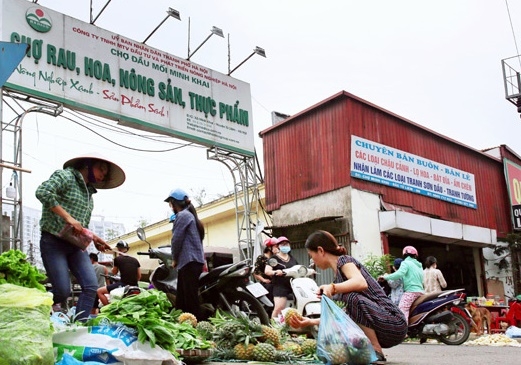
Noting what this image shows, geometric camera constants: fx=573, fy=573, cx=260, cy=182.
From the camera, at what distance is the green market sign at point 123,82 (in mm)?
11547

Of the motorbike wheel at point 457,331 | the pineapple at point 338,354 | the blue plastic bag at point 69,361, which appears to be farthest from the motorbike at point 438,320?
the blue plastic bag at point 69,361

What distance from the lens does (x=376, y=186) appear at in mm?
15805

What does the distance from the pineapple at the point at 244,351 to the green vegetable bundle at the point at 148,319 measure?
1.65 feet

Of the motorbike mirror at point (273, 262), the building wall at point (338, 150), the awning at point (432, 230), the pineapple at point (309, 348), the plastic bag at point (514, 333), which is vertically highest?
the building wall at point (338, 150)

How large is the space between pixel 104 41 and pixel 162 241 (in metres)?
15.3

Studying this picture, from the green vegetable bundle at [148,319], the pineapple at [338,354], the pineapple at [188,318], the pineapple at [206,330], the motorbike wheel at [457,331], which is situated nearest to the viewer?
the green vegetable bundle at [148,319]

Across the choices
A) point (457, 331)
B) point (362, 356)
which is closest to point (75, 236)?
point (362, 356)

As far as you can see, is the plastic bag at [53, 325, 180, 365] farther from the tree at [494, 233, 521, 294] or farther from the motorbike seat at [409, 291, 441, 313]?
the tree at [494, 233, 521, 294]

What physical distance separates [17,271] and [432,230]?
1403 cm

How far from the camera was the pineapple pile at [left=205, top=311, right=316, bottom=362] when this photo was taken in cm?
459

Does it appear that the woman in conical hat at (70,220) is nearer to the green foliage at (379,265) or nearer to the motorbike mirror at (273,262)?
the motorbike mirror at (273,262)

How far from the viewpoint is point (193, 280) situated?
19.3 feet

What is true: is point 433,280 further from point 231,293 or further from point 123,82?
point 123,82

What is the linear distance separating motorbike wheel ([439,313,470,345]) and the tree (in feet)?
38.5
